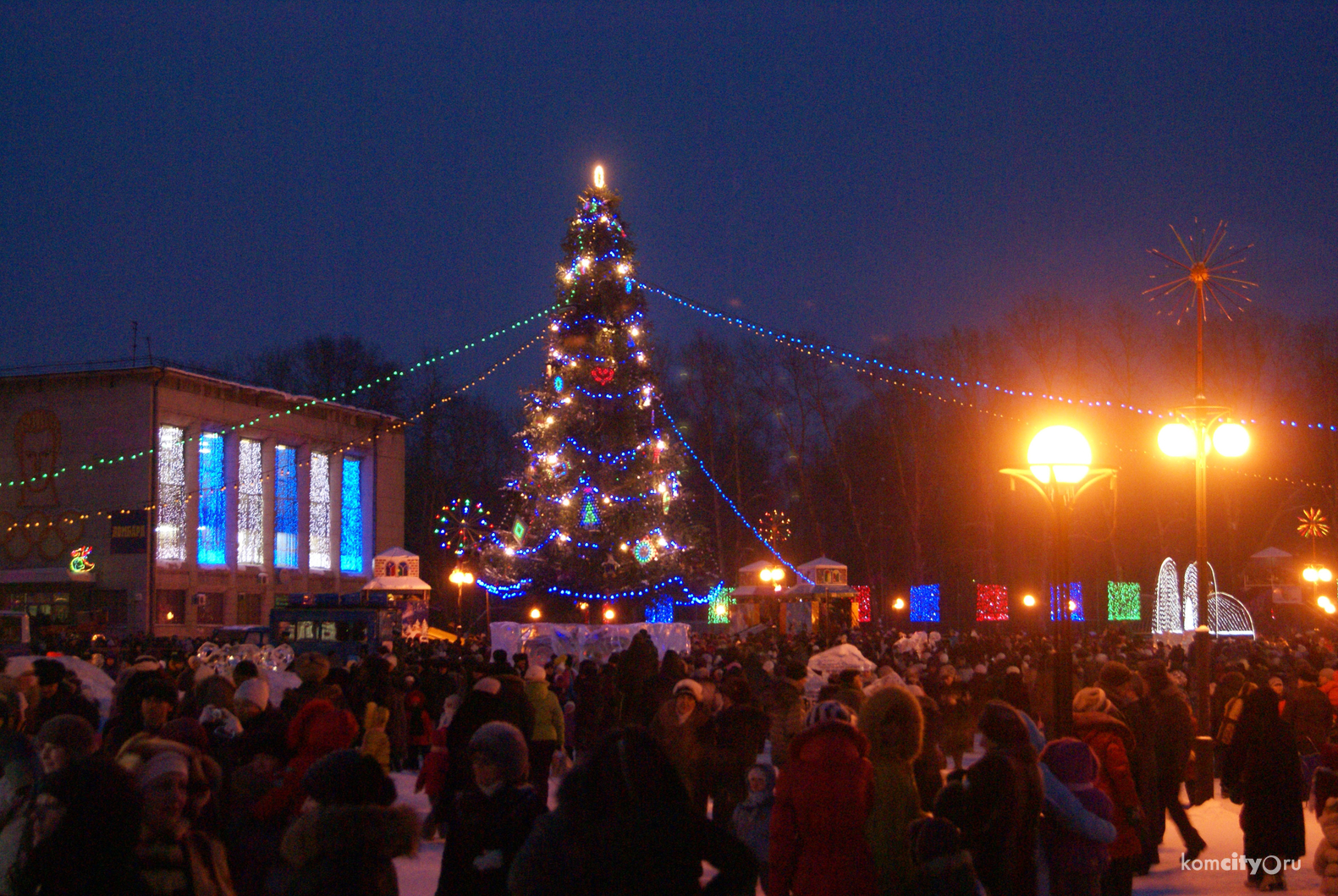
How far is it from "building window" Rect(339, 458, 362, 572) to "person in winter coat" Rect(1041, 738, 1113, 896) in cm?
4905

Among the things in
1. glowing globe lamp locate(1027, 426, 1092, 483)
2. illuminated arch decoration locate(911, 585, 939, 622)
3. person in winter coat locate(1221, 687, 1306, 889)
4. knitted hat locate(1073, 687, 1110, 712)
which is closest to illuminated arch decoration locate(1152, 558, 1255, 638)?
illuminated arch decoration locate(911, 585, 939, 622)

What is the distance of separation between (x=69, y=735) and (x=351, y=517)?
49.6m

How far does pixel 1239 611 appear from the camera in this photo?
38.3 meters

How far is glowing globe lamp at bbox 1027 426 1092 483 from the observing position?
9.26m

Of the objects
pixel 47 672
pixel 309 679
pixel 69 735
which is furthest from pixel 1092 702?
pixel 47 672

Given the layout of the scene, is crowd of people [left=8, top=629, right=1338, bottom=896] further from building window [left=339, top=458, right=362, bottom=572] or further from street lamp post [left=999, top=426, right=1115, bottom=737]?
building window [left=339, top=458, right=362, bottom=572]

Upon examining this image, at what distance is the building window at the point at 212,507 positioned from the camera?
45.1 metres

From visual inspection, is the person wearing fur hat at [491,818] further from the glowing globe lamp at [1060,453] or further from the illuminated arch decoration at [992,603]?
the illuminated arch decoration at [992,603]

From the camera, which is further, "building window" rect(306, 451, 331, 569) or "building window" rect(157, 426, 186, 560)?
"building window" rect(306, 451, 331, 569)

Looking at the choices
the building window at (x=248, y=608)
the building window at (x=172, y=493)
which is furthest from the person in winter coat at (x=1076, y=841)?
the building window at (x=248, y=608)

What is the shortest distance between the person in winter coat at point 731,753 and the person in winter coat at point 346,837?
463 centimetres

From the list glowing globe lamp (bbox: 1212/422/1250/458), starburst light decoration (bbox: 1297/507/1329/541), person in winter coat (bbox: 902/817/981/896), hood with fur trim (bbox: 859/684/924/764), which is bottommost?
person in winter coat (bbox: 902/817/981/896)

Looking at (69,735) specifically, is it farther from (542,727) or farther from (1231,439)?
(1231,439)

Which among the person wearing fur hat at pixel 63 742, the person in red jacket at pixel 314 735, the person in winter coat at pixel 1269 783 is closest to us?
the person wearing fur hat at pixel 63 742
